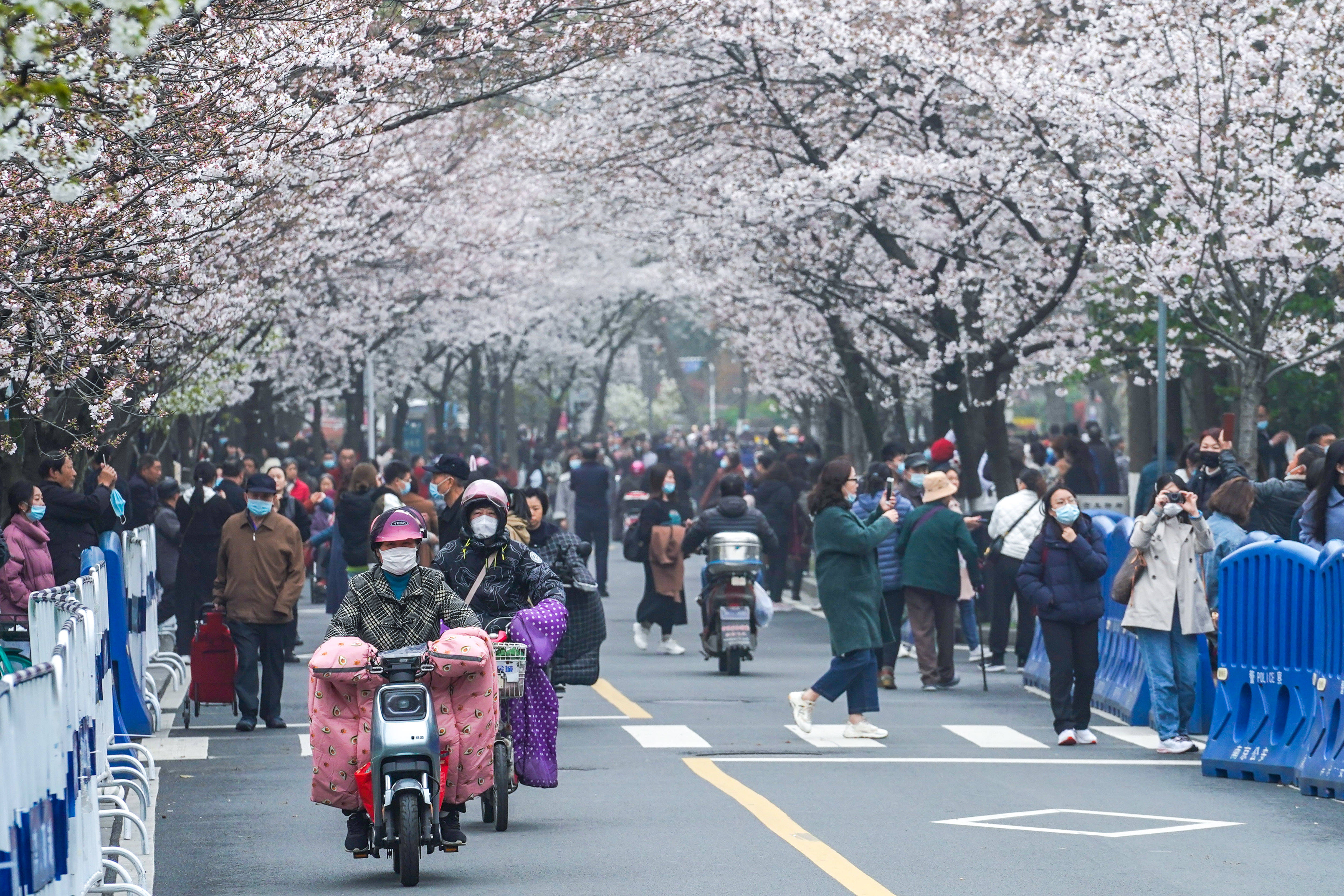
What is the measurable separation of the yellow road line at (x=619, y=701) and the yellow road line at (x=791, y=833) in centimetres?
236

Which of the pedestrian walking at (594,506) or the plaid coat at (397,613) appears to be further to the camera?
the pedestrian walking at (594,506)

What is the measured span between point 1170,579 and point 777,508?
39.9ft

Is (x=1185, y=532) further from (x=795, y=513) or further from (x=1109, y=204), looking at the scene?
(x=795, y=513)

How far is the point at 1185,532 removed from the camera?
1328 centimetres

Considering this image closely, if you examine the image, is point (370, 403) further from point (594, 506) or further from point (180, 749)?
point (180, 749)

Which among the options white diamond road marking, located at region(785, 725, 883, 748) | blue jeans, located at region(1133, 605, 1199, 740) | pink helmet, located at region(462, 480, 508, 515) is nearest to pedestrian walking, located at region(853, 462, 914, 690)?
white diamond road marking, located at region(785, 725, 883, 748)

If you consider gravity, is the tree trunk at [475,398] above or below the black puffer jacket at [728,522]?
above

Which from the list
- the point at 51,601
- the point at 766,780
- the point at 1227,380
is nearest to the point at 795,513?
the point at 1227,380

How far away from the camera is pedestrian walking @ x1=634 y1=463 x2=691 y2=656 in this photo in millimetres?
19297

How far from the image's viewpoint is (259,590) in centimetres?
1446

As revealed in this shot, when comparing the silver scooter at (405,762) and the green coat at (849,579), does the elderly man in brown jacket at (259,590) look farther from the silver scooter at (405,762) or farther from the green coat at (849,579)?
the silver scooter at (405,762)

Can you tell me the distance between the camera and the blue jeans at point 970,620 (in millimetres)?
18078

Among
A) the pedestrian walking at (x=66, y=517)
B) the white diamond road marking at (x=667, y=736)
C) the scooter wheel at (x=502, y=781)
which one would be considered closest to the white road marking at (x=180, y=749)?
the pedestrian walking at (x=66, y=517)

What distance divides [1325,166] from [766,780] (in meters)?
12.2
